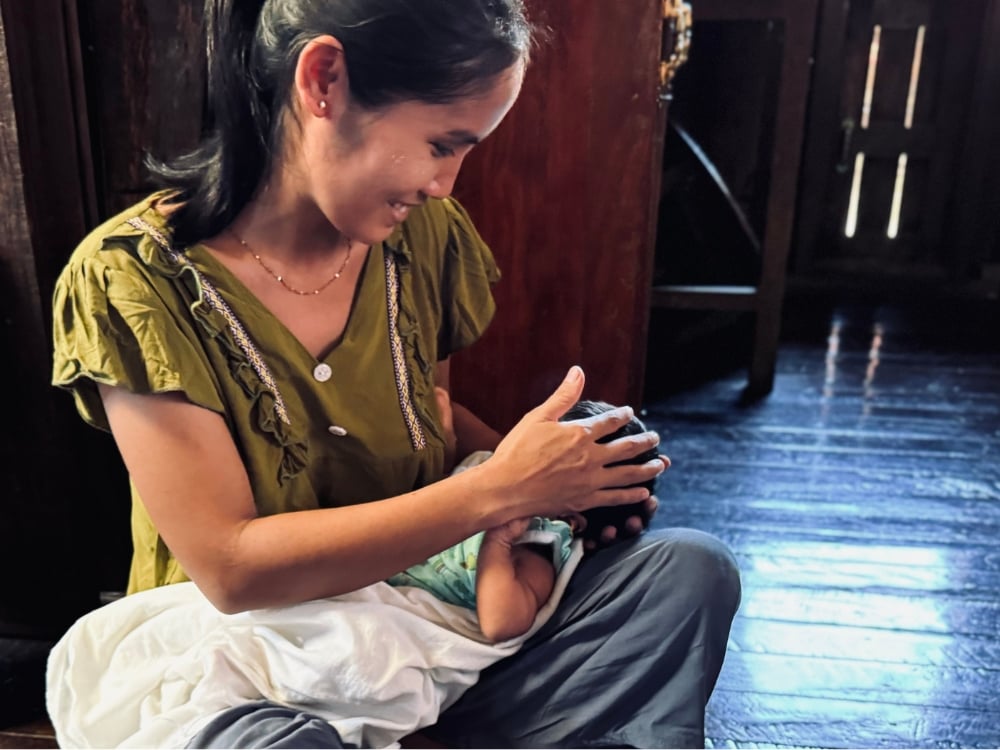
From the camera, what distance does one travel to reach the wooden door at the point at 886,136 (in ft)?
13.9

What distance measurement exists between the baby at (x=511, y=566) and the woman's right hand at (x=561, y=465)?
0.05m

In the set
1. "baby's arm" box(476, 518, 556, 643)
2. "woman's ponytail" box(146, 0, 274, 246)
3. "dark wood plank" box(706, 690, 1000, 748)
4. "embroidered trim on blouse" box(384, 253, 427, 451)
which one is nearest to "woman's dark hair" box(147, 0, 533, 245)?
"woman's ponytail" box(146, 0, 274, 246)

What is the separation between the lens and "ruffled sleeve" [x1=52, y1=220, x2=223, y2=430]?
2.74ft

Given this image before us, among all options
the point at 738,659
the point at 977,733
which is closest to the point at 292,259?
the point at 738,659

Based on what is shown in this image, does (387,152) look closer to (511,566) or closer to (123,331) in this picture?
(123,331)

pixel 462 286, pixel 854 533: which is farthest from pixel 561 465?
pixel 854 533

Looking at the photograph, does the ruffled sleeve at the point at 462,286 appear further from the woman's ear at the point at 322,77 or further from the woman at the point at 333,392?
the woman's ear at the point at 322,77

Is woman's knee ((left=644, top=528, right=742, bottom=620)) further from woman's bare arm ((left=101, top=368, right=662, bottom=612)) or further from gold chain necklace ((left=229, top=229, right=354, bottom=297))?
gold chain necklace ((left=229, top=229, right=354, bottom=297))

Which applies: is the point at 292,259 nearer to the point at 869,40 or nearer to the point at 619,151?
the point at 619,151

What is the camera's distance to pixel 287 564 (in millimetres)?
863

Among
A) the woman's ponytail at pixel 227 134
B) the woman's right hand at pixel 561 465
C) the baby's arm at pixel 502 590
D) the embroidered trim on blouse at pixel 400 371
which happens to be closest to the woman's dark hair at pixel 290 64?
the woman's ponytail at pixel 227 134

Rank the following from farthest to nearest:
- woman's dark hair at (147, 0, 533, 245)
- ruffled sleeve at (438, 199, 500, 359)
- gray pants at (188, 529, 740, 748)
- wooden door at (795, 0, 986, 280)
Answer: wooden door at (795, 0, 986, 280) → ruffled sleeve at (438, 199, 500, 359) → gray pants at (188, 529, 740, 748) → woman's dark hair at (147, 0, 533, 245)

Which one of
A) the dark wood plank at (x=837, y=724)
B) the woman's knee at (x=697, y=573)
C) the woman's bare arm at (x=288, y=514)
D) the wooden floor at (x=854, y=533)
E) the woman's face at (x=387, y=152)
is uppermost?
the woman's face at (x=387, y=152)

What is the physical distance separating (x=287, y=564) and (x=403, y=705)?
19 cm
